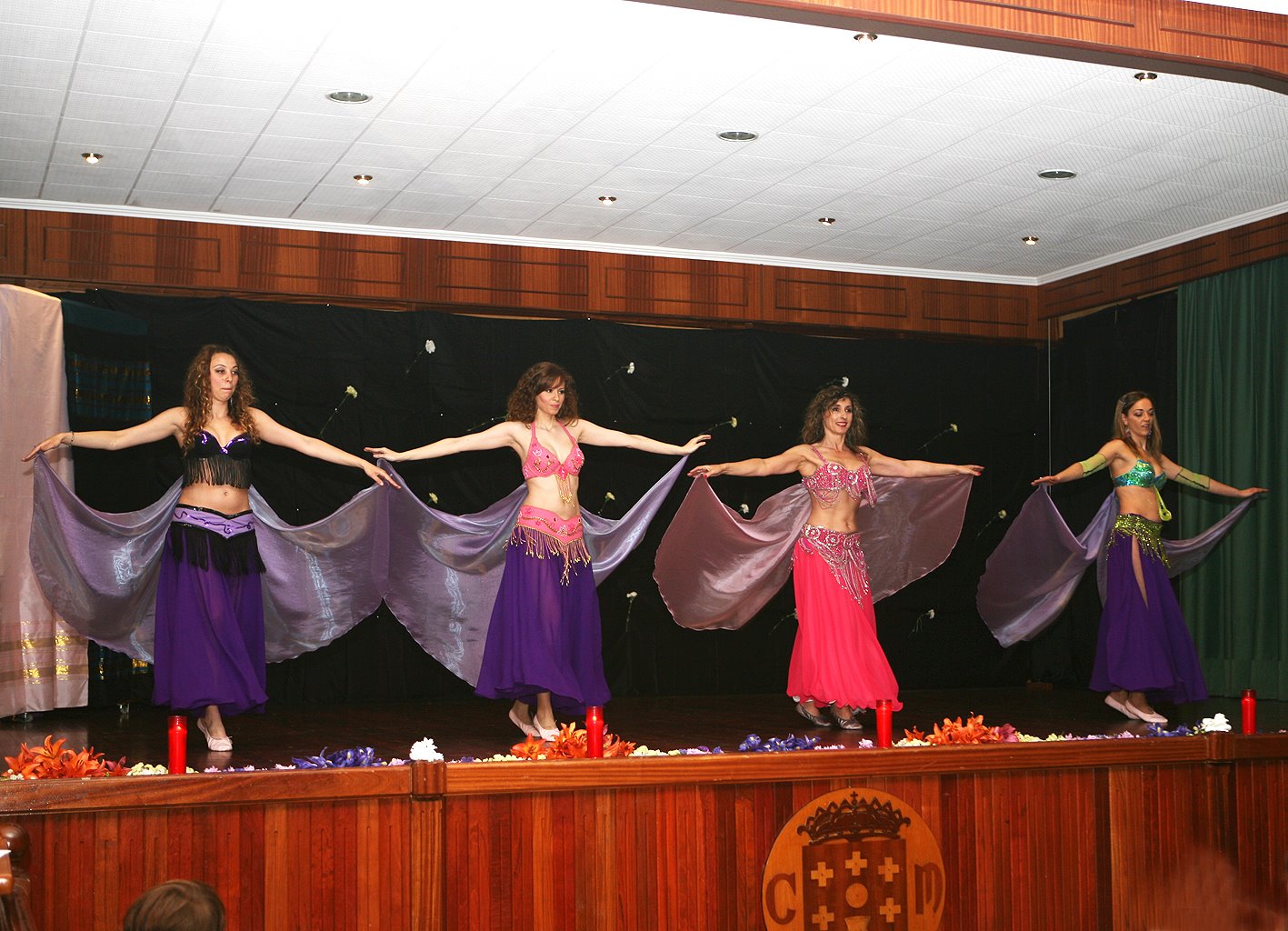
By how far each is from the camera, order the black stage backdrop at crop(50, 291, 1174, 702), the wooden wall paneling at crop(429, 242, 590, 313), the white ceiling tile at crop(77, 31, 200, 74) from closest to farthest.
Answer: the white ceiling tile at crop(77, 31, 200, 74) → the black stage backdrop at crop(50, 291, 1174, 702) → the wooden wall paneling at crop(429, 242, 590, 313)

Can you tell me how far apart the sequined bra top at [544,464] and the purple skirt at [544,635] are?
29 centimetres

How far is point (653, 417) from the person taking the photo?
327 inches

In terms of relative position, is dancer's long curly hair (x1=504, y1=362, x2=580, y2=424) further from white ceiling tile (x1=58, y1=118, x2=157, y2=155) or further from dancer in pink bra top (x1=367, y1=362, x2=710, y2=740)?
white ceiling tile (x1=58, y1=118, x2=157, y2=155)

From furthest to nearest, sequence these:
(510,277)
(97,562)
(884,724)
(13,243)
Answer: (510,277) → (13,243) → (97,562) → (884,724)

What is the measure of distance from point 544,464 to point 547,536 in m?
0.31

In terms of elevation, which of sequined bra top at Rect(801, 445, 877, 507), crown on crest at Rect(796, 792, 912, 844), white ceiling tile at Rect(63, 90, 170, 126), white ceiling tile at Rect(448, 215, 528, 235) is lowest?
crown on crest at Rect(796, 792, 912, 844)

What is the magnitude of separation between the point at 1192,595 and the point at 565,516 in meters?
4.10

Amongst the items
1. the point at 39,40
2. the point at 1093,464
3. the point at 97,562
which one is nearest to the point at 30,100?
the point at 39,40

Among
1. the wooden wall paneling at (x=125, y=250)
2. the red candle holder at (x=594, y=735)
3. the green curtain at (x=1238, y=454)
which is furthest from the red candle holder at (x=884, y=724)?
the wooden wall paneling at (x=125, y=250)

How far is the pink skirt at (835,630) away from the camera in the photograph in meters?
6.27

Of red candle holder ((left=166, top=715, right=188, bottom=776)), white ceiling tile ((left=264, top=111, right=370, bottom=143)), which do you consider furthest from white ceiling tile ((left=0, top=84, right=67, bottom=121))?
red candle holder ((left=166, top=715, right=188, bottom=776))

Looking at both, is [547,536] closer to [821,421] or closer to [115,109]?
[821,421]

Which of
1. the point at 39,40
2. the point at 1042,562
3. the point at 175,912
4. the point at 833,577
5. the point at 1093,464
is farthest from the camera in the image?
the point at 1042,562

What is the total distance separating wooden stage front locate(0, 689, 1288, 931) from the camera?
3.43 metres
